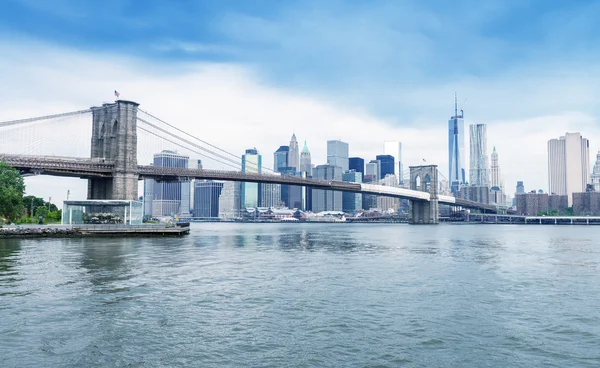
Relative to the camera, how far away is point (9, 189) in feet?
204

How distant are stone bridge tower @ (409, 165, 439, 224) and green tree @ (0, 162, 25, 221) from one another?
437ft

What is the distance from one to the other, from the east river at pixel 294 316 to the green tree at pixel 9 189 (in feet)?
118

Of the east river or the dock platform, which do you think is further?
the dock platform

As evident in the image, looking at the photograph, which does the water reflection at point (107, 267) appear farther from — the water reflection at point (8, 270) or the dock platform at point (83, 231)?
the dock platform at point (83, 231)

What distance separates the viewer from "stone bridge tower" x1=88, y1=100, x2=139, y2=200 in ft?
243

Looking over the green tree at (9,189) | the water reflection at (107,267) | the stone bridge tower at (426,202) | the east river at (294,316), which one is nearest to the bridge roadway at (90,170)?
the green tree at (9,189)

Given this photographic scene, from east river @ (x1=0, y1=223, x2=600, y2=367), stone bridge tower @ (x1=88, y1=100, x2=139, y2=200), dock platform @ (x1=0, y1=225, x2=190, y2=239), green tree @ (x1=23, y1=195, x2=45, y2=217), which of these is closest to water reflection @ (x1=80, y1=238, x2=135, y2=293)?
east river @ (x1=0, y1=223, x2=600, y2=367)

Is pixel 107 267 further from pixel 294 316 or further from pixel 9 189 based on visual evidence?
pixel 9 189

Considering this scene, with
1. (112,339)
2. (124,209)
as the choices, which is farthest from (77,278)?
(124,209)

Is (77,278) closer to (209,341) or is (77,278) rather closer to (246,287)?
(246,287)

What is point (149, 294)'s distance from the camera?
2109cm

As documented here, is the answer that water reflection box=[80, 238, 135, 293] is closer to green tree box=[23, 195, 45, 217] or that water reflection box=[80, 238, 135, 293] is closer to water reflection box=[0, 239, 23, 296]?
water reflection box=[0, 239, 23, 296]

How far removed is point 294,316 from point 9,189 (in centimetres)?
5817

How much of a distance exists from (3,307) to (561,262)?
35156 millimetres
